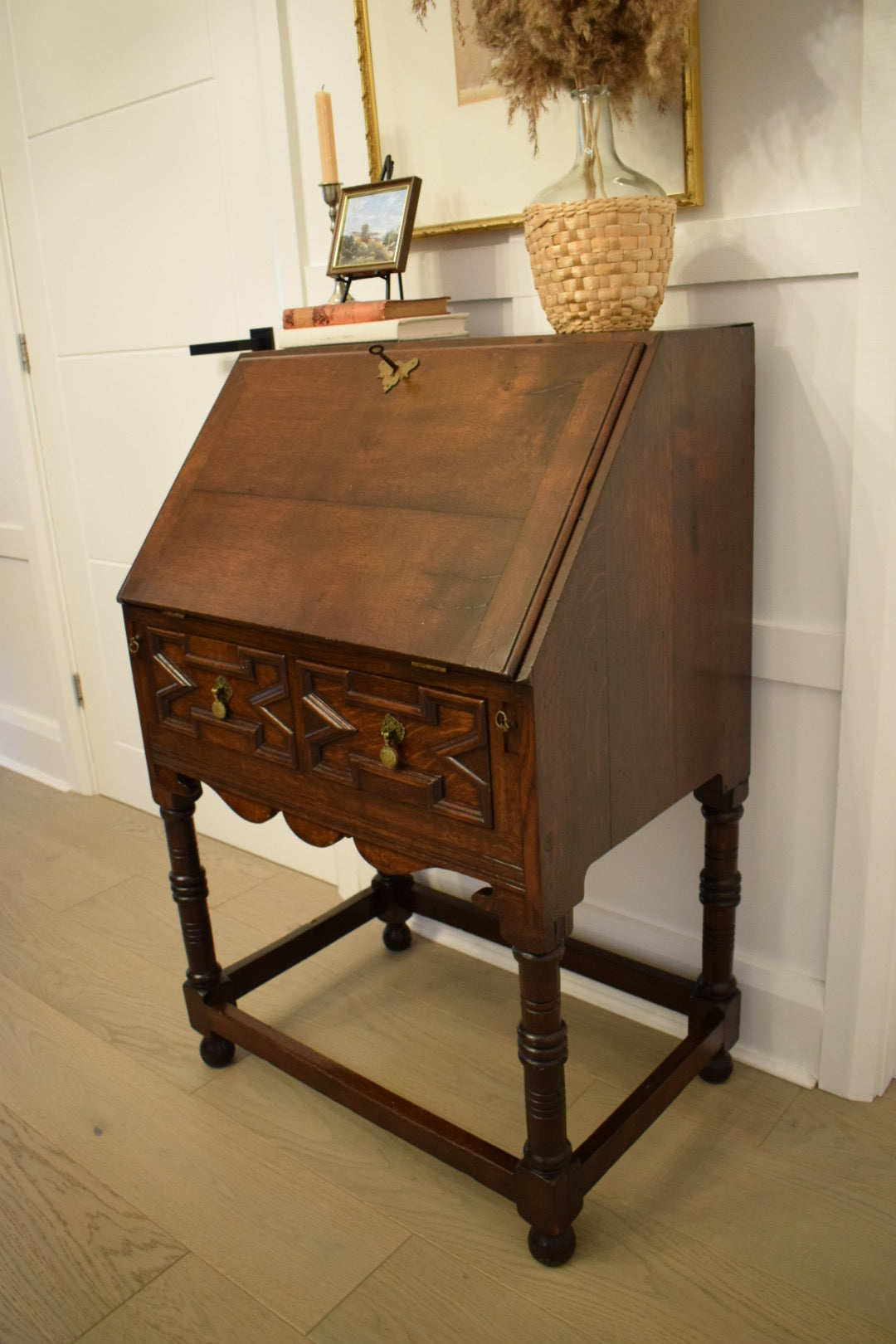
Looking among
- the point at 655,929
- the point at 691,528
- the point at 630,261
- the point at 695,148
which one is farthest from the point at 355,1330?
the point at 695,148

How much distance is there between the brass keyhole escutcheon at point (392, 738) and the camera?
138 centimetres

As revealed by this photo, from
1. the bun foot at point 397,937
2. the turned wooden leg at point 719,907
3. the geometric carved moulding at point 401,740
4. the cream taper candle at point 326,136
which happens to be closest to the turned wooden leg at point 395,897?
the bun foot at point 397,937

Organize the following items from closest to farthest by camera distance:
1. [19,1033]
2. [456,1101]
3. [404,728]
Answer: [404,728]
[456,1101]
[19,1033]

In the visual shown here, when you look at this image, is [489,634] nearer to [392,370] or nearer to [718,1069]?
[392,370]

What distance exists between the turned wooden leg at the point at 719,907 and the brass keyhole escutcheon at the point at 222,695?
72cm

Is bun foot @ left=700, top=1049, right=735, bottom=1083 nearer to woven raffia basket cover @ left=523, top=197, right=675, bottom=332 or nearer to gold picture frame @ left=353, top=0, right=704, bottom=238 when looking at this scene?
woven raffia basket cover @ left=523, top=197, right=675, bottom=332

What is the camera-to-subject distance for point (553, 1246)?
1.51 meters

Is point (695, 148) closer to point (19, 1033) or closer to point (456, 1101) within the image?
point (456, 1101)

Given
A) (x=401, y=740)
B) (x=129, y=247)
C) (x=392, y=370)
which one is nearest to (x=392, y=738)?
(x=401, y=740)

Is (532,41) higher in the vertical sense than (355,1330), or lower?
higher

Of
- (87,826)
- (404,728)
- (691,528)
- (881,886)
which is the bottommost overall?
(87,826)

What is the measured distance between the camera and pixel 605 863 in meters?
2.04

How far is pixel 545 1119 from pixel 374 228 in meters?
1.36

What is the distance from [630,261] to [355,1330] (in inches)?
55.5
